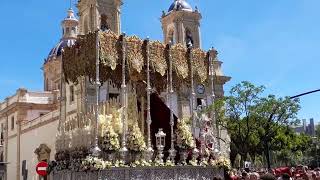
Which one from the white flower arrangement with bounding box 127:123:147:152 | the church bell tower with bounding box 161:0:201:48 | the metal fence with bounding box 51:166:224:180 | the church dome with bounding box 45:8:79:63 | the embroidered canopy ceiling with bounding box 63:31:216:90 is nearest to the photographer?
the metal fence with bounding box 51:166:224:180

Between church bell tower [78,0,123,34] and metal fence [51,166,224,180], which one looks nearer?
metal fence [51,166,224,180]

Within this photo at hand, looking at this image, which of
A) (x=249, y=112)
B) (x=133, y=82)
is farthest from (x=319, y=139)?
(x=133, y=82)

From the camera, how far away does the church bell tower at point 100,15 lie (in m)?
35.6

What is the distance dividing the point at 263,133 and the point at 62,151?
20.2m

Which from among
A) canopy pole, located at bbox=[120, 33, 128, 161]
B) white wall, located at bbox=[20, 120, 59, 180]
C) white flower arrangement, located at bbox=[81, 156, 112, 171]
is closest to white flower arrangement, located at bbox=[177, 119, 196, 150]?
canopy pole, located at bbox=[120, 33, 128, 161]

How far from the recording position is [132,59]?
15062mm

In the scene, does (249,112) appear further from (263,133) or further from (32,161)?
(32,161)

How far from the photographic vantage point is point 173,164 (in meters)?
14.2

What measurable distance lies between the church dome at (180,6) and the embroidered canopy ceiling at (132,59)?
Answer: 87.6 feet

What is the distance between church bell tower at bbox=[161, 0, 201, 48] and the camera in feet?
140

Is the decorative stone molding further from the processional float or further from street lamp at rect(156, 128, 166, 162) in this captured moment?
street lamp at rect(156, 128, 166, 162)

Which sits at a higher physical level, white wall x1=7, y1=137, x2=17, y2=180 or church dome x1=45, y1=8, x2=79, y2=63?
church dome x1=45, y1=8, x2=79, y2=63

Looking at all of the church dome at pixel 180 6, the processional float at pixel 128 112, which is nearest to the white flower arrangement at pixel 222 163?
the processional float at pixel 128 112

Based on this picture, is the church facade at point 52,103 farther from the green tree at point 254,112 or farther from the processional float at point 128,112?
the processional float at point 128,112
